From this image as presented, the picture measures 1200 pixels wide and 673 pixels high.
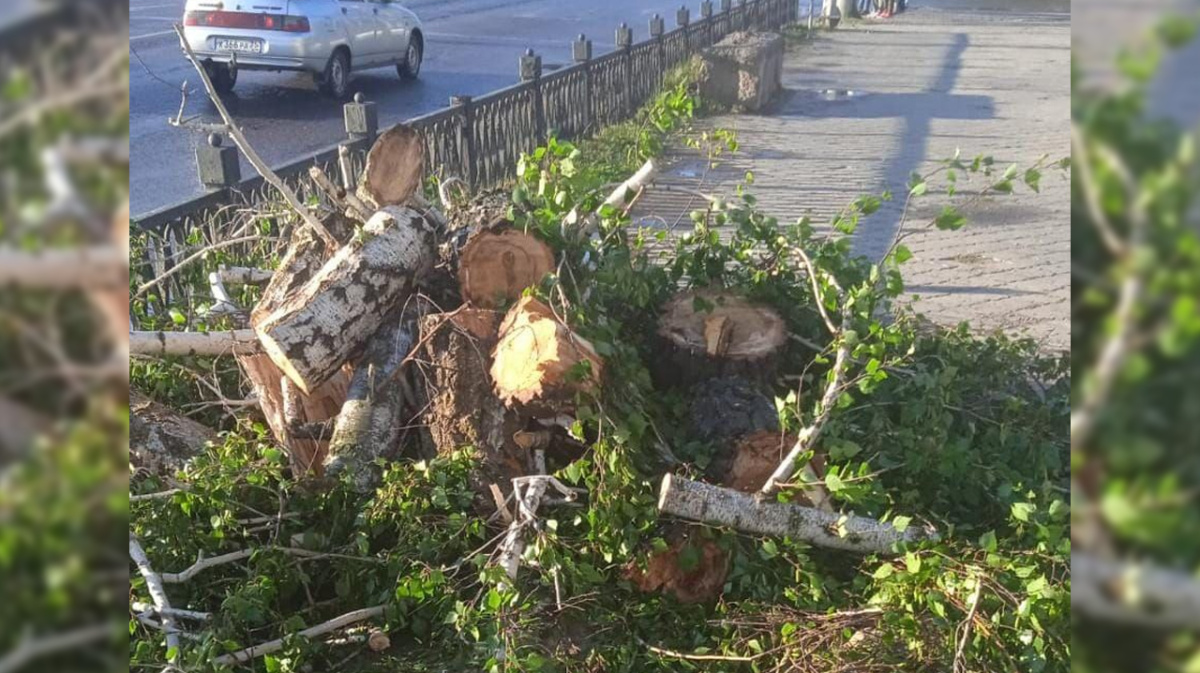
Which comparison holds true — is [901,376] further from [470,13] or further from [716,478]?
[470,13]

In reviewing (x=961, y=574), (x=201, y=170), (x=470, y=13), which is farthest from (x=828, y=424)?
(x=470, y=13)

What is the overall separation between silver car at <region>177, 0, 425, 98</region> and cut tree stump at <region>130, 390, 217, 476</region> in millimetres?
8706

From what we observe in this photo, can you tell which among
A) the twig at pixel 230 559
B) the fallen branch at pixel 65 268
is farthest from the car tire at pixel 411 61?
the fallen branch at pixel 65 268

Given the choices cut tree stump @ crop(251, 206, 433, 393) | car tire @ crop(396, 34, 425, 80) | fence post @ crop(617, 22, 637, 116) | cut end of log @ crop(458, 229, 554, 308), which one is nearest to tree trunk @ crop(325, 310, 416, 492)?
cut tree stump @ crop(251, 206, 433, 393)

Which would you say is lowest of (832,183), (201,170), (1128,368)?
(832,183)

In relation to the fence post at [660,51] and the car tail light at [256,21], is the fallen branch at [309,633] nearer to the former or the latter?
the fence post at [660,51]

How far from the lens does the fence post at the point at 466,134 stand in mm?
7684

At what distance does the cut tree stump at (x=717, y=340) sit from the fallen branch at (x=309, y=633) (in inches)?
52.3

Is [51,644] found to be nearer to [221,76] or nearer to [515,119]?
[515,119]

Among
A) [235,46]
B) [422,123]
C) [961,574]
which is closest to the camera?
[961,574]

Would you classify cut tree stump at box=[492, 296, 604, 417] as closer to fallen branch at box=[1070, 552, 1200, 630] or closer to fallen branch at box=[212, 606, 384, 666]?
fallen branch at box=[212, 606, 384, 666]

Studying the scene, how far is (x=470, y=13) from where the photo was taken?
20656 millimetres

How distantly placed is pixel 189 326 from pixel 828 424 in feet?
8.49

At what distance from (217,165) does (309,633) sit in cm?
315
